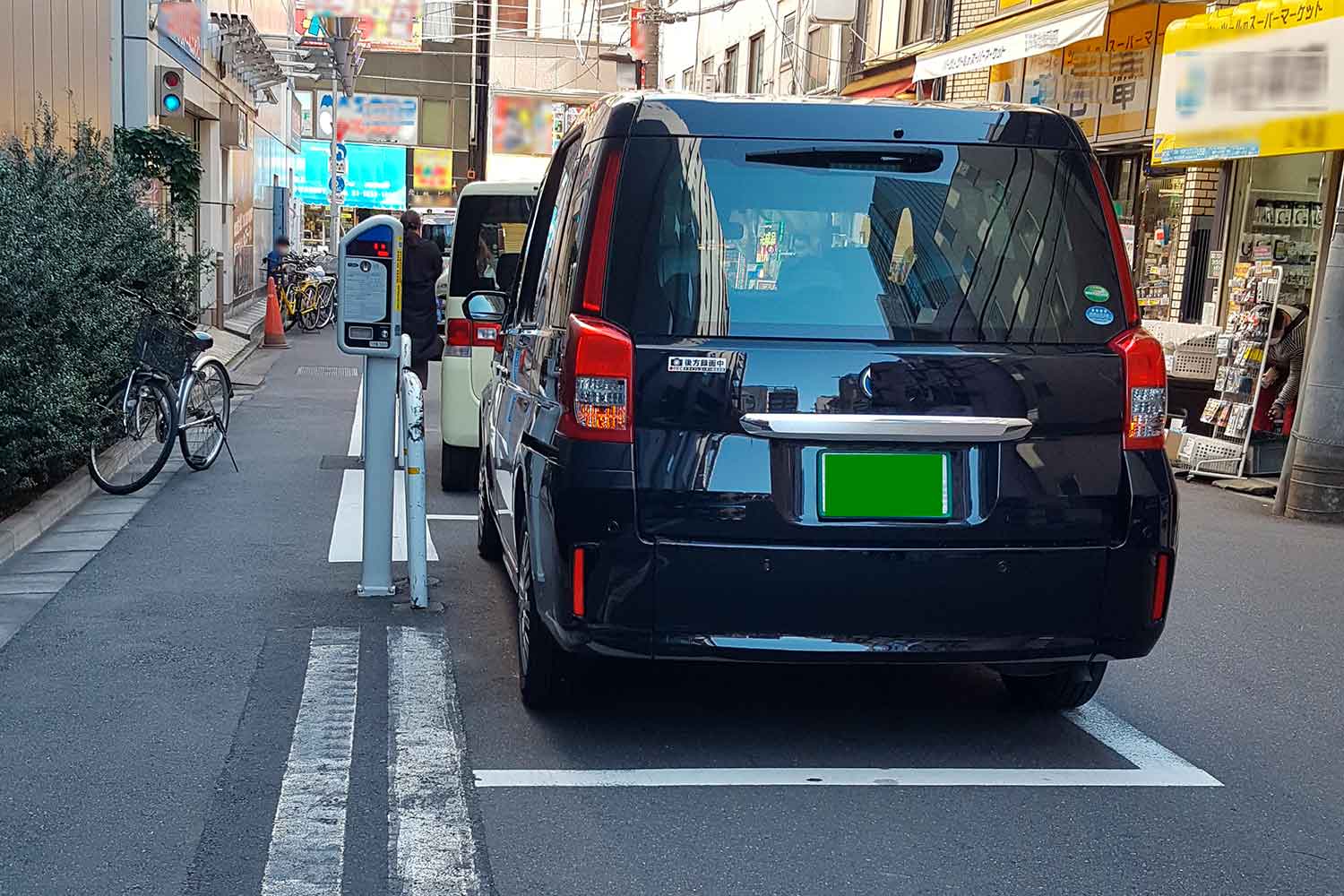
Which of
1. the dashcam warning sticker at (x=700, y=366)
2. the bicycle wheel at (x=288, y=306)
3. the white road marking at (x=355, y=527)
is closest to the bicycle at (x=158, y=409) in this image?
the white road marking at (x=355, y=527)

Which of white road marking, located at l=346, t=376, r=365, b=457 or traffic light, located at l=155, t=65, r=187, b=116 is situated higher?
traffic light, located at l=155, t=65, r=187, b=116

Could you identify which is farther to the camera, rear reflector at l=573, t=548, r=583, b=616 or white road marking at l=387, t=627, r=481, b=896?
rear reflector at l=573, t=548, r=583, b=616

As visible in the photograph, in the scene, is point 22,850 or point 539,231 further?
point 539,231

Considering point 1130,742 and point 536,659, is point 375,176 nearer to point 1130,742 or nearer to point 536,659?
point 536,659

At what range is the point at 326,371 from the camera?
19078 millimetres

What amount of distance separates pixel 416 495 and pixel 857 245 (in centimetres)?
282

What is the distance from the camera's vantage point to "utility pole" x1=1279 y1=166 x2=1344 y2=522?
34.0ft

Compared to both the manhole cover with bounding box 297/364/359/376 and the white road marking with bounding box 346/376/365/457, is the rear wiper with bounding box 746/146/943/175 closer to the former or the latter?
the white road marking with bounding box 346/376/365/457

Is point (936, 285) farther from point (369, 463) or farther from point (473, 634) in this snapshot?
point (369, 463)

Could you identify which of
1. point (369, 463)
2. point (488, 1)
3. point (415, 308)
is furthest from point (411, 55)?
point (369, 463)

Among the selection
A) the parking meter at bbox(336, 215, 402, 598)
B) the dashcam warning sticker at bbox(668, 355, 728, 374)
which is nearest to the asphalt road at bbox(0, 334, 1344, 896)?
the parking meter at bbox(336, 215, 402, 598)

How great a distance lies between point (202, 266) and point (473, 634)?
7.55 metres

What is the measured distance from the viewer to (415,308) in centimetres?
1345

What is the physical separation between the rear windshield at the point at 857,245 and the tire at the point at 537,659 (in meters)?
1.08
